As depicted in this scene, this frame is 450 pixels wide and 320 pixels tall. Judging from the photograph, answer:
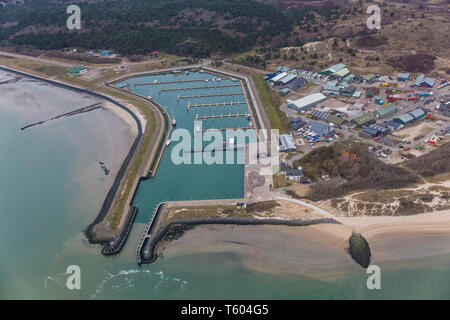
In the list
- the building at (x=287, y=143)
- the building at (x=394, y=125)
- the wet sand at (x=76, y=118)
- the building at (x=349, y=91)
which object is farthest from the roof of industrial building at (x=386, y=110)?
the wet sand at (x=76, y=118)

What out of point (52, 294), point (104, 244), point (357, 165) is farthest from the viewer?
point (357, 165)

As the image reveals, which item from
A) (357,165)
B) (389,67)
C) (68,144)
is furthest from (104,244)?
(389,67)

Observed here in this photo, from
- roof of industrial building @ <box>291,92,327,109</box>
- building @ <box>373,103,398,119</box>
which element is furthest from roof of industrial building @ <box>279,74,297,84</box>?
building @ <box>373,103,398,119</box>

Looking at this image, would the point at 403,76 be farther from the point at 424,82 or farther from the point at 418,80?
the point at 424,82

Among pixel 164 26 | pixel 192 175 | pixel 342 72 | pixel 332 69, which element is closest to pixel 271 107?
pixel 332 69

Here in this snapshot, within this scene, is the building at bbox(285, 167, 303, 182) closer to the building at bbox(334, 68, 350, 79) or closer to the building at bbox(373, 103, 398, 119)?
the building at bbox(373, 103, 398, 119)

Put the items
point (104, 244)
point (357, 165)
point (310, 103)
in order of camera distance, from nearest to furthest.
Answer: point (104, 244)
point (357, 165)
point (310, 103)

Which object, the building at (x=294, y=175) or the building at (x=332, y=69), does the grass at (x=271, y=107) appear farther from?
the building at (x=332, y=69)

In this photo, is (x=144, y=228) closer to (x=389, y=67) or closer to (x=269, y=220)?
(x=269, y=220)
